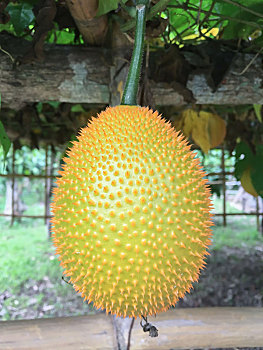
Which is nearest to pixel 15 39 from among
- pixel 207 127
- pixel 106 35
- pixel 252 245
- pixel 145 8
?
pixel 106 35

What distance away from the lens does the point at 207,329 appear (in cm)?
145

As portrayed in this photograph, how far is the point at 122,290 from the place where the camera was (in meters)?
0.56

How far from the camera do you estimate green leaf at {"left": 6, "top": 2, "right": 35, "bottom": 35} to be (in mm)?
1035

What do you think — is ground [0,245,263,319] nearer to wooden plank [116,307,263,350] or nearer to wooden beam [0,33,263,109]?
wooden plank [116,307,263,350]

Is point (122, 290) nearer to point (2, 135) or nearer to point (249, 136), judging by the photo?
point (2, 135)

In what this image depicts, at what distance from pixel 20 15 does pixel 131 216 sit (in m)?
0.78

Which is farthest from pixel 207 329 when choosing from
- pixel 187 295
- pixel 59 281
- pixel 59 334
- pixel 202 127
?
pixel 59 281

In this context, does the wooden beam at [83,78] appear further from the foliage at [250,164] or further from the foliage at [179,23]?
the foliage at [250,164]

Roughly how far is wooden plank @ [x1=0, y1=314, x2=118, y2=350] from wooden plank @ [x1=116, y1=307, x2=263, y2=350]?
18 centimetres

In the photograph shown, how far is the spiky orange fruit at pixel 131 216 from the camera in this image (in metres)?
0.55

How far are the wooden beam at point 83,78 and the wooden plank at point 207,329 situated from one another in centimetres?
85

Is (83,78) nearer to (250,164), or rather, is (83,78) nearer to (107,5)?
(107,5)

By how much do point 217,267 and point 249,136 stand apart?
228 centimetres

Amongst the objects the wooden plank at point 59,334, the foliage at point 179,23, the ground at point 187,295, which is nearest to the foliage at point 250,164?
the foliage at point 179,23
